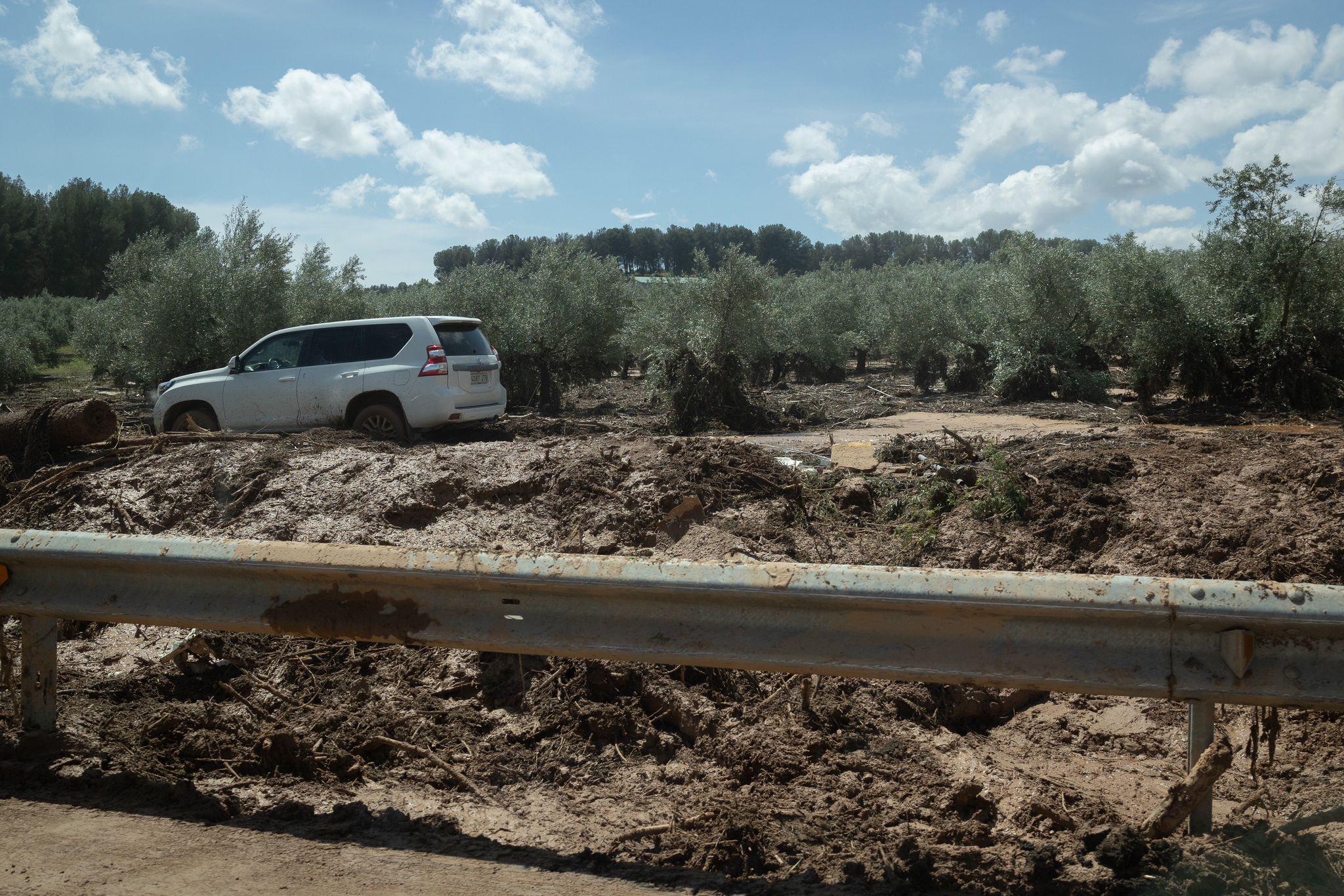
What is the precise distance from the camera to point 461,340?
12586 mm

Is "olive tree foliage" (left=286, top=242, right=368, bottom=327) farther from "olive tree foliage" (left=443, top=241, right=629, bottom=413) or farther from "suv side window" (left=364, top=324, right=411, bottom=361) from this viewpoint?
"suv side window" (left=364, top=324, right=411, bottom=361)

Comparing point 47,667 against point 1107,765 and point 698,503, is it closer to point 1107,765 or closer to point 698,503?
point 698,503

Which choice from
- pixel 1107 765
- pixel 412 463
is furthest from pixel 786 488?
pixel 1107 765

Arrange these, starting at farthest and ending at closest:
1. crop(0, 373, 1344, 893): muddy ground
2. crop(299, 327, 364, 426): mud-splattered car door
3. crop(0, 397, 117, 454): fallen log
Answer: crop(299, 327, 364, 426): mud-splattered car door < crop(0, 397, 117, 454): fallen log < crop(0, 373, 1344, 893): muddy ground

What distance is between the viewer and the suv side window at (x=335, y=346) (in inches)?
485

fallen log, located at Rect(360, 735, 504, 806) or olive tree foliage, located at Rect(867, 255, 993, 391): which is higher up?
olive tree foliage, located at Rect(867, 255, 993, 391)

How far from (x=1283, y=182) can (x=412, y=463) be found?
17518 millimetres

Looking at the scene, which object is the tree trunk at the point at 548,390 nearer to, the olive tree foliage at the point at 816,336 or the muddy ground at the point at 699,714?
the olive tree foliage at the point at 816,336

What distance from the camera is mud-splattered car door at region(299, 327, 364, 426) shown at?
12.2m

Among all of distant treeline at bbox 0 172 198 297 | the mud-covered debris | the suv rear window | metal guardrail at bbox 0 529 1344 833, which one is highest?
distant treeline at bbox 0 172 198 297

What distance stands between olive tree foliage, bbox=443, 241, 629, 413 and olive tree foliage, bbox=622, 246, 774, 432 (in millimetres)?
2578

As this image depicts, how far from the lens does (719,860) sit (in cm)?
299

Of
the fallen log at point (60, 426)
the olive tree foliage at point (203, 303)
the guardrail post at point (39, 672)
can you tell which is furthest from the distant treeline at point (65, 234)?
the guardrail post at point (39, 672)

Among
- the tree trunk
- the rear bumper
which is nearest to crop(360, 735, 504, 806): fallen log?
the rear bumper
